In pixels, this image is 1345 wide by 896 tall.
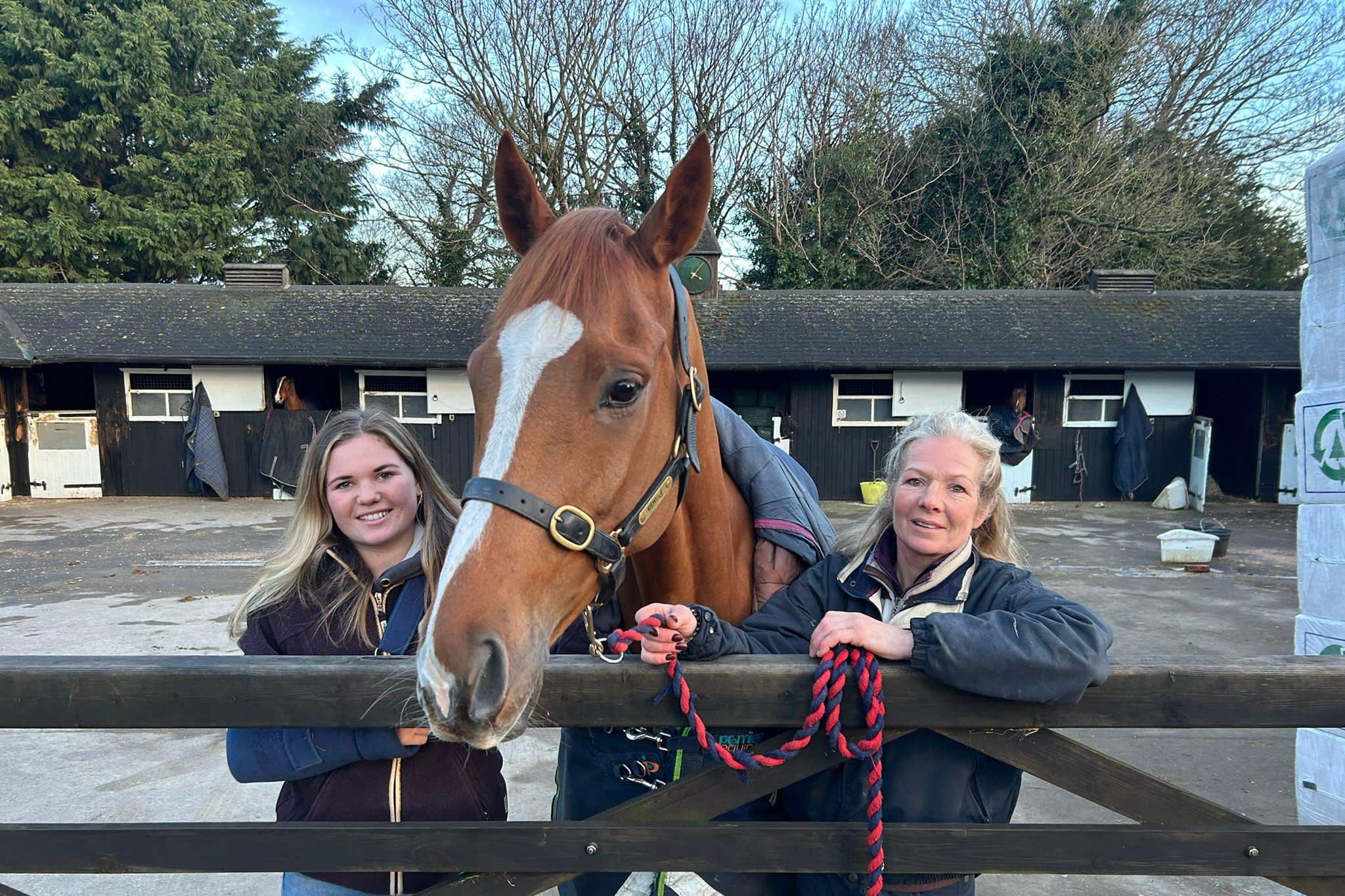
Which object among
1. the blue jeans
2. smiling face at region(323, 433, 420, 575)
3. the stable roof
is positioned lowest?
the blue jeans

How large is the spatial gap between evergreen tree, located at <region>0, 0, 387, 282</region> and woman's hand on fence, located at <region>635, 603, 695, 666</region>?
24555mm

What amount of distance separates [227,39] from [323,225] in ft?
23.4

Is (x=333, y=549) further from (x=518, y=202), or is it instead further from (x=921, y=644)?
(x=921, y=644)

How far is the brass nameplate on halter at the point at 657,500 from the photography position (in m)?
1.46

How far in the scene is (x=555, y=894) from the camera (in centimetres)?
337

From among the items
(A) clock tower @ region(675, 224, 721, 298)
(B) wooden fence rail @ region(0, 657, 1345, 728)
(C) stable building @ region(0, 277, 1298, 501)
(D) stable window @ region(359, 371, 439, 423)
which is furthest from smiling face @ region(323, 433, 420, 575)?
(A) clock tower @ region(675, 224, 721, 298)

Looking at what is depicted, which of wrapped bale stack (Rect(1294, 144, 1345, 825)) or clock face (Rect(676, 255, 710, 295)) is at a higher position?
clock face (Rect(676, 255, 710, 295))

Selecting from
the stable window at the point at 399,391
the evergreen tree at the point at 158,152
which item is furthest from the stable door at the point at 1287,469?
the evergreen tree at the point at 158,152

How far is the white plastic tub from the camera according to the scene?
905cm

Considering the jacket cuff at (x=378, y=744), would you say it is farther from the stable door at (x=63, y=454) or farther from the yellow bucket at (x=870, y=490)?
the stable door at (x=63, y=454)

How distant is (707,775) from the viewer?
1.50 meters

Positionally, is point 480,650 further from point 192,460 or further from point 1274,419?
point 1274,419

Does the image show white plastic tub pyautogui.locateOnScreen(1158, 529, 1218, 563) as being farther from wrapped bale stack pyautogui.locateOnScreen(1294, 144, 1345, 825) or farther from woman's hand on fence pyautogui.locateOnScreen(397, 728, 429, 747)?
woman's hand on fence pyautogui.locateOnScreen(397, 728, 429, 747)

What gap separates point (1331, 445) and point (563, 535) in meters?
3.38
